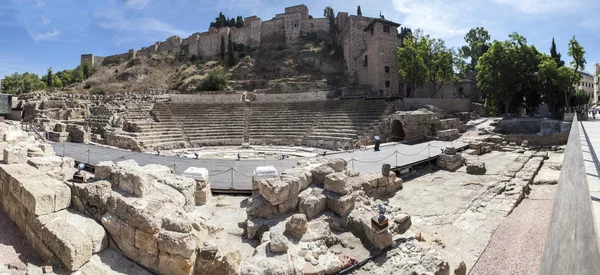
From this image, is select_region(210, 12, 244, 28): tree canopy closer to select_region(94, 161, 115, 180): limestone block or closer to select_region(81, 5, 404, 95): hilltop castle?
select_region(81, 5, 404, 95): hilltop castle

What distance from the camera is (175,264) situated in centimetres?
546

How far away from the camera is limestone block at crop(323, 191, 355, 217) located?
24.9ft

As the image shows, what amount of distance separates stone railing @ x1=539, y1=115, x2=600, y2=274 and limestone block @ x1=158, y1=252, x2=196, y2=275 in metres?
5.45

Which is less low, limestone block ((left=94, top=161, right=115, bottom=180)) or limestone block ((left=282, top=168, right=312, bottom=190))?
limestone block ((left=94, top=161, right=115, bottom=180))

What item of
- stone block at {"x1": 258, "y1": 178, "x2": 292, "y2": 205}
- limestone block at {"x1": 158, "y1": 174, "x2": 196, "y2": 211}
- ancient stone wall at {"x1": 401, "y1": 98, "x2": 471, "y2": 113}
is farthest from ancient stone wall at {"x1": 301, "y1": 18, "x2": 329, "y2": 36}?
stone block at {"x1": 258, "y1": 178, "x2": 292, "y2": 205}

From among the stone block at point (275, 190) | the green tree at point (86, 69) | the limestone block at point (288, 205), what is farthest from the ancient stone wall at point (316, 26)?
the stone block at point (275, 190)

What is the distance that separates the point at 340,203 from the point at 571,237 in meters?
6.68

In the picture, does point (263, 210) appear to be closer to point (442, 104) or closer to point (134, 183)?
point (134, 183)

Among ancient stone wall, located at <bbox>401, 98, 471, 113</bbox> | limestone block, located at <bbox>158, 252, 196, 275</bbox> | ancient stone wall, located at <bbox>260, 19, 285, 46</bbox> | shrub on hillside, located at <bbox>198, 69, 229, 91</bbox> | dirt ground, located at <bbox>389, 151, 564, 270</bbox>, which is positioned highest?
ancient stone wall, located at <bbox>260, 19, 285, 46</bbox>

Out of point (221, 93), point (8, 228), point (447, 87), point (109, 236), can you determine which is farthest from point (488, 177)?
point (447, 87)

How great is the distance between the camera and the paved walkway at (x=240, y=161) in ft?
37.8

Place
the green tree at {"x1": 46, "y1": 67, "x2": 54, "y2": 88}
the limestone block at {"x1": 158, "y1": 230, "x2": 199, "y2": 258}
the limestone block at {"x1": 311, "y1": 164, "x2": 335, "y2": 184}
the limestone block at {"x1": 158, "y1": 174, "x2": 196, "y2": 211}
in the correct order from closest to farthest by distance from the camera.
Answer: the limestone block at {"x1": 158, "y1": 230, "x2": 199, "y2": 258}, the limestone block at {"x1": 158, "y1": 174, "x2": 196, "y2": 211}, the limestone block at {"x1": 311, "y1": 164, "x2": 335, "y2": 184}, the green tree at {"x1": 46, "y1": 67, "x2": 54, "y2": 88}

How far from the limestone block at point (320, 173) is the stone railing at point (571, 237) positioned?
23.7 ft

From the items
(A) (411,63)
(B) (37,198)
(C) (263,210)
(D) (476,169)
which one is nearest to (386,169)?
(D) (476,169)
